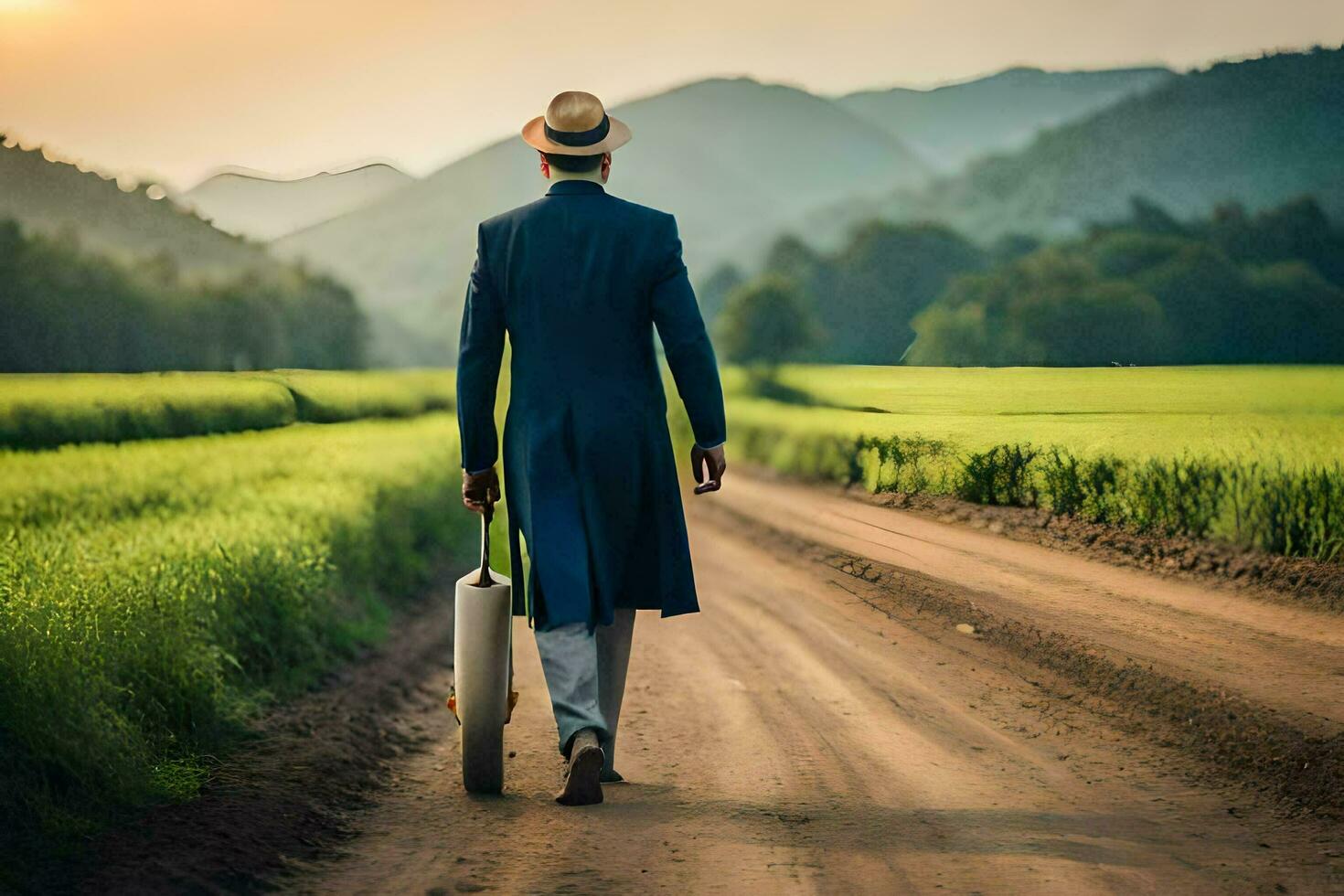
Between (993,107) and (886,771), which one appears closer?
(886,771)

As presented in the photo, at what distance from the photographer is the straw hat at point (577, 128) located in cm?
411

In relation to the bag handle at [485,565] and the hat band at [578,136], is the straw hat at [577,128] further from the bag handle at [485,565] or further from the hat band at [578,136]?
the bag handle at [485,565]

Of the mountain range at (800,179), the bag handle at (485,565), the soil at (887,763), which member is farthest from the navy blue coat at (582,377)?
the soil at (887,763)

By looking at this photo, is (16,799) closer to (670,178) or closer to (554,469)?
(554,469)

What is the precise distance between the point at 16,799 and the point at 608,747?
1780 mm

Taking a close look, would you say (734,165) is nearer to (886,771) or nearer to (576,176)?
(576,176)

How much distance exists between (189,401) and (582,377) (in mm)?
2666

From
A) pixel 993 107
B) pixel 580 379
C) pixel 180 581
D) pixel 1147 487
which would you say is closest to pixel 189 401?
pixel 180 581

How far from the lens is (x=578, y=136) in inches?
163

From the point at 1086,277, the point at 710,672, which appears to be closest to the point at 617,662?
the point at 710,672

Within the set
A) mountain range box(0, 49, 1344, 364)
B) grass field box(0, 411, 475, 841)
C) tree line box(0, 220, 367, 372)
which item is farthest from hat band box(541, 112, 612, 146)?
tree line box(0, 220, 367, 372)

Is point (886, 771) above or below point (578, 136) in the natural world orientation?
below

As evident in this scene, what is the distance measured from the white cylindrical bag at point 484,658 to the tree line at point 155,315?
2369mm

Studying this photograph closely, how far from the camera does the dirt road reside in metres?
3.36
